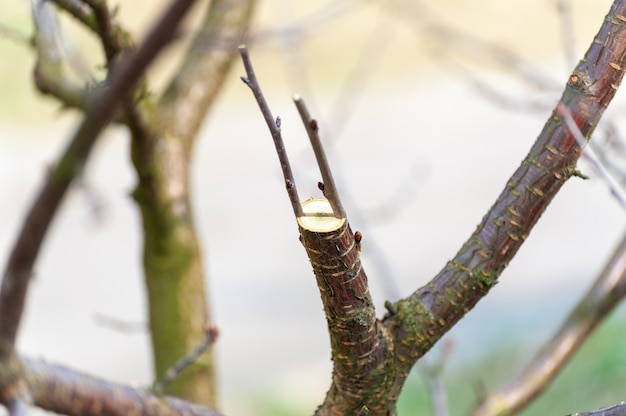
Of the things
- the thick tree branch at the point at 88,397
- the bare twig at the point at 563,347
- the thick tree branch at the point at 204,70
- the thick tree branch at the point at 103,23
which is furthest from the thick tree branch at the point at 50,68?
the bare twig at the point at 563,347

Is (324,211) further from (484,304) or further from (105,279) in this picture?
(105,279)

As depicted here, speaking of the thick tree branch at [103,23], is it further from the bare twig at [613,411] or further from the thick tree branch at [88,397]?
the bare twig at [613,411]

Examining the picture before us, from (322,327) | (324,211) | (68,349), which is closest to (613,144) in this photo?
(324,211)

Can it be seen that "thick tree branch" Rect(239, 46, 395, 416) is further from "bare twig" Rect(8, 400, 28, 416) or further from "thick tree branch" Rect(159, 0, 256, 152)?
"thick tree branch" Rect(159, 0, 256, 152)

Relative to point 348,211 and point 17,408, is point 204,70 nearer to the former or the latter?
point 17,408

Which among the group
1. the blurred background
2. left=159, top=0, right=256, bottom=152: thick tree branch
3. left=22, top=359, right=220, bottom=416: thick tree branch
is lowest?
left=22, top=359, right=220, bottom=416: thick tree branch

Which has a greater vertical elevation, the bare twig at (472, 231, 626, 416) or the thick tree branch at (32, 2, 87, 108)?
the thick tree branch at (32, 2, 87, 108)

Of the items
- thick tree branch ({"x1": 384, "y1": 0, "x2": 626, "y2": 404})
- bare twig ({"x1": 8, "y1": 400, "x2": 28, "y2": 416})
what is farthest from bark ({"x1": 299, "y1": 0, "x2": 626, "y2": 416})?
bare twig ({"x1": 8, "y1": 400, "x2": 28, "y2": 416})

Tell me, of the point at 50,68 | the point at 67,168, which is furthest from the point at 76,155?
the point at 50,68
